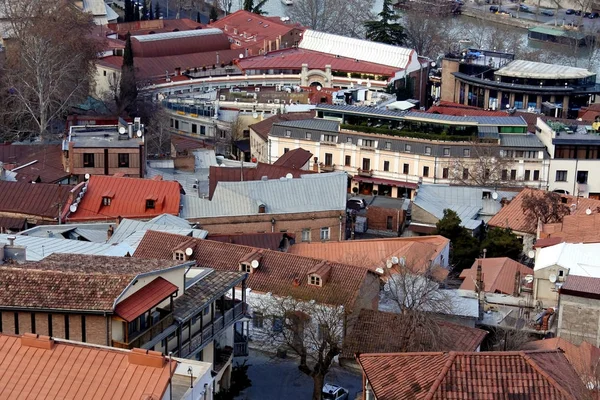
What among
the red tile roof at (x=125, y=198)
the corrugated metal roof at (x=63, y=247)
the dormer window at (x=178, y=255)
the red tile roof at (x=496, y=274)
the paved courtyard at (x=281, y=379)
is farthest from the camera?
the red tile roof at (x=125, y=198)

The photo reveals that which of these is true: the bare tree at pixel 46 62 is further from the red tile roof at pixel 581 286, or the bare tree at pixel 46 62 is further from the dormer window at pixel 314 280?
the red tile roof at pixel 581 286

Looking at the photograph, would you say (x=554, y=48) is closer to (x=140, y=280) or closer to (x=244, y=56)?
(x=244, y=56)

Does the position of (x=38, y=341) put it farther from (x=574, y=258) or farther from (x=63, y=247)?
(x=574, y=258)

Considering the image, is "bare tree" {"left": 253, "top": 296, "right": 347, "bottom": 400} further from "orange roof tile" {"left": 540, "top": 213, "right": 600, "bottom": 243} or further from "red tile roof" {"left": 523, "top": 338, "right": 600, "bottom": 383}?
"orange roof tile" {"left": 540, "top": 213, "right": 600, "bottom": 243}

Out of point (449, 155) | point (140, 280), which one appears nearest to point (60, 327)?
point (140, 280)

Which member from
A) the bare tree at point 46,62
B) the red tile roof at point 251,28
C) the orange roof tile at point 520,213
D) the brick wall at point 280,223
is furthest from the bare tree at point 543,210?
the red tile roof at point 251,28
